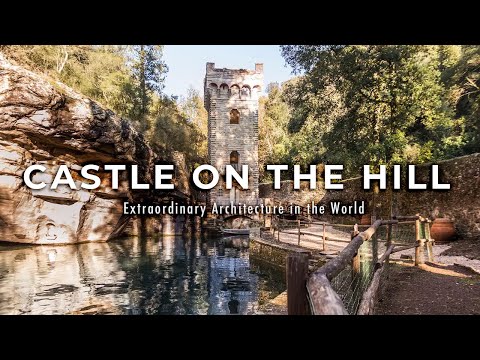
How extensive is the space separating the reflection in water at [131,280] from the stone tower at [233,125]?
8631mm

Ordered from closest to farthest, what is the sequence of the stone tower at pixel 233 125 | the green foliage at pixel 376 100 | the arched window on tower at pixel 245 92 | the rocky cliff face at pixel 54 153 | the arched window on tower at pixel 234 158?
the rocky cliff face at pixel 54 153, the green foliage at pixel 376 100, the stone tower at pixel 233 125, the arched window on tower at pixel 234 158, the arched window on tower at pixel 245 92

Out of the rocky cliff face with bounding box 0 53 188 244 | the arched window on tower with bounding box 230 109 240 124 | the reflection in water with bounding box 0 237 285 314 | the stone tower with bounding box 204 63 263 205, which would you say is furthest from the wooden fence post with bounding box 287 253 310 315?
the arched window on tower with bounding box 230 109 240 124

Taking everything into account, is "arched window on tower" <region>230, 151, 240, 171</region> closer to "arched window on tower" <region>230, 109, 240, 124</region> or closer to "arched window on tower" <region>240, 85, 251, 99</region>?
"arched window on tower" <region>230, 109, 240, 124</region>

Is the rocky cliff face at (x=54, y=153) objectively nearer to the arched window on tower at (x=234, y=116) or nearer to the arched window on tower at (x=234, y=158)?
the arched window on tower at (x=234, y=158)

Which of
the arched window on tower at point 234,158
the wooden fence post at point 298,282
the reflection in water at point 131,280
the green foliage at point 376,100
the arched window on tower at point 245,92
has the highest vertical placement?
the arched window on tower at point 245,92

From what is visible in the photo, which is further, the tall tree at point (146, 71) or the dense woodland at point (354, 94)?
the tall tree at point (146, 71)

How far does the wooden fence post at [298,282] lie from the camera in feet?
6.04

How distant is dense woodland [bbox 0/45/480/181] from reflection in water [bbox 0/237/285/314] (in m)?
7.80

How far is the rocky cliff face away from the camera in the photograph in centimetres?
1302

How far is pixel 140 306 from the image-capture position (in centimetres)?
817

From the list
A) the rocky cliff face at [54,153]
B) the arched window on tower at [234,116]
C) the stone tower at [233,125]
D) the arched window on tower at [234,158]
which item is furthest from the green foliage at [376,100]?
the rocky cliff face at [54,153]

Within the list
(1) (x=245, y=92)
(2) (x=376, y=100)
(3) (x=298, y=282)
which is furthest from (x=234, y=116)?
(3) (x=298, y=282)
